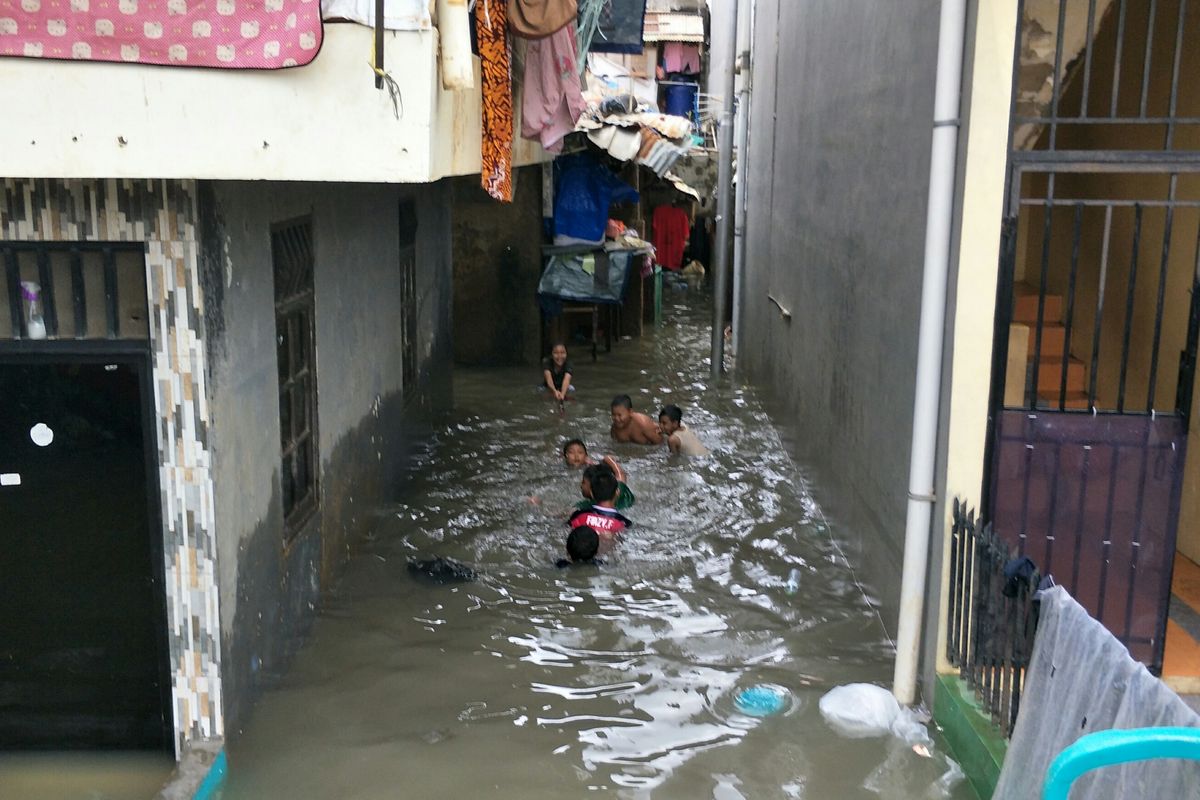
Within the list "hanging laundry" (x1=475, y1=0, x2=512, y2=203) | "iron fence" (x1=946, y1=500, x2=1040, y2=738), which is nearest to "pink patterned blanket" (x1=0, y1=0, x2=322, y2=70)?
"hanging laundry" (x1=475, y1=0, x2=512, y2=203)

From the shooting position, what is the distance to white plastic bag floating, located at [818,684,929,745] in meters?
5.75

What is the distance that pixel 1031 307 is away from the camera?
375 inches

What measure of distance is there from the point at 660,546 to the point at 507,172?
11.0 ft

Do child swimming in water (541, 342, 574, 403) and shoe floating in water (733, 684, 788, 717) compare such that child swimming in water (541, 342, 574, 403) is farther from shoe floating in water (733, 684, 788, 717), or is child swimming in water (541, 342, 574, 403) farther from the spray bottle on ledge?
the spray bottle on ledge

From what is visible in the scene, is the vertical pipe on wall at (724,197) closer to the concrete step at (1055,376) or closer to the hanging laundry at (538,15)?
the concrete step at (1055,376)

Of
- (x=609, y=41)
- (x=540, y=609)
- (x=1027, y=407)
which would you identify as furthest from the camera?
(x=609, y=41)

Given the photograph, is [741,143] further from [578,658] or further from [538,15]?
[578,658]

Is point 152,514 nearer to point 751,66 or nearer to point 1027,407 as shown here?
point 1027,407

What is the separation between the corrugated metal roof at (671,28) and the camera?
99.8ft

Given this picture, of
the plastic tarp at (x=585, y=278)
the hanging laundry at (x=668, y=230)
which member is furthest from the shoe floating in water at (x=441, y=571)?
the hanging laundry at (x=668, y=230)

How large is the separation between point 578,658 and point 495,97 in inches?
134

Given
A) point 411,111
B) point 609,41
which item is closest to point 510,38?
point 609,41

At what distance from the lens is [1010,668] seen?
5082 millimetres

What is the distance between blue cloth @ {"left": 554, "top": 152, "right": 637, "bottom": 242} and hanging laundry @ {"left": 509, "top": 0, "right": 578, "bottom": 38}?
34.3ft
